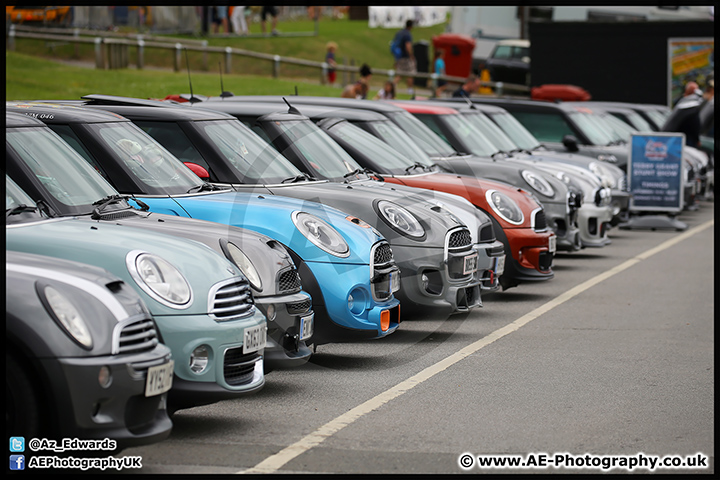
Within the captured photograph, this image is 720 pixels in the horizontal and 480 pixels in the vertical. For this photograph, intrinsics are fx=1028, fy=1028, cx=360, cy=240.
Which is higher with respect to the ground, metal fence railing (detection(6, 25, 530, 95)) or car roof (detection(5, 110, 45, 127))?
metal fence railing (detection(6, 25, 530, 95))

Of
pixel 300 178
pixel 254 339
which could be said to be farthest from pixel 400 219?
pixel 254 339

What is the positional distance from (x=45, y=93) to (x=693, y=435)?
17.1 meters

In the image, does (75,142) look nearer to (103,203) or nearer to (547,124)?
(103,203)

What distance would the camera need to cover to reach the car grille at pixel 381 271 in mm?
7152

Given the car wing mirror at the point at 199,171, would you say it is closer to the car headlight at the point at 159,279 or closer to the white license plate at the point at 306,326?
the white license plate at the point at 306,326

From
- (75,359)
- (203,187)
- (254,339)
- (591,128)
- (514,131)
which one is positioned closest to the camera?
(75,359)

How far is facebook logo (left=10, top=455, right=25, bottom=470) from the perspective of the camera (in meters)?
4.36

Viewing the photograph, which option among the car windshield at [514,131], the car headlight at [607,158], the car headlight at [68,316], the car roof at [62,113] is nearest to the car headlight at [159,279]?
the car headlight at [68,316]

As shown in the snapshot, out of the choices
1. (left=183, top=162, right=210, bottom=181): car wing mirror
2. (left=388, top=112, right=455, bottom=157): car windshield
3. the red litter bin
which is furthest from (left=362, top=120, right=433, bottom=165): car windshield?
Answer: the red litter bin

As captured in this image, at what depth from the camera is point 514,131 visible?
49.5 ft

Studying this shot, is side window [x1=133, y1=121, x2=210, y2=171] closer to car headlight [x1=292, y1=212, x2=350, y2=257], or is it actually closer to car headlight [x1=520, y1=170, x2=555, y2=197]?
car headlight [x1=292, y1=212, x2=350, y2=257]

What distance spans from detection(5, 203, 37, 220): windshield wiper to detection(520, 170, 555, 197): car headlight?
7.44m

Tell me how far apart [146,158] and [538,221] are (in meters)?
4.62

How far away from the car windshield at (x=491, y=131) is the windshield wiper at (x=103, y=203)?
7.88 meters
